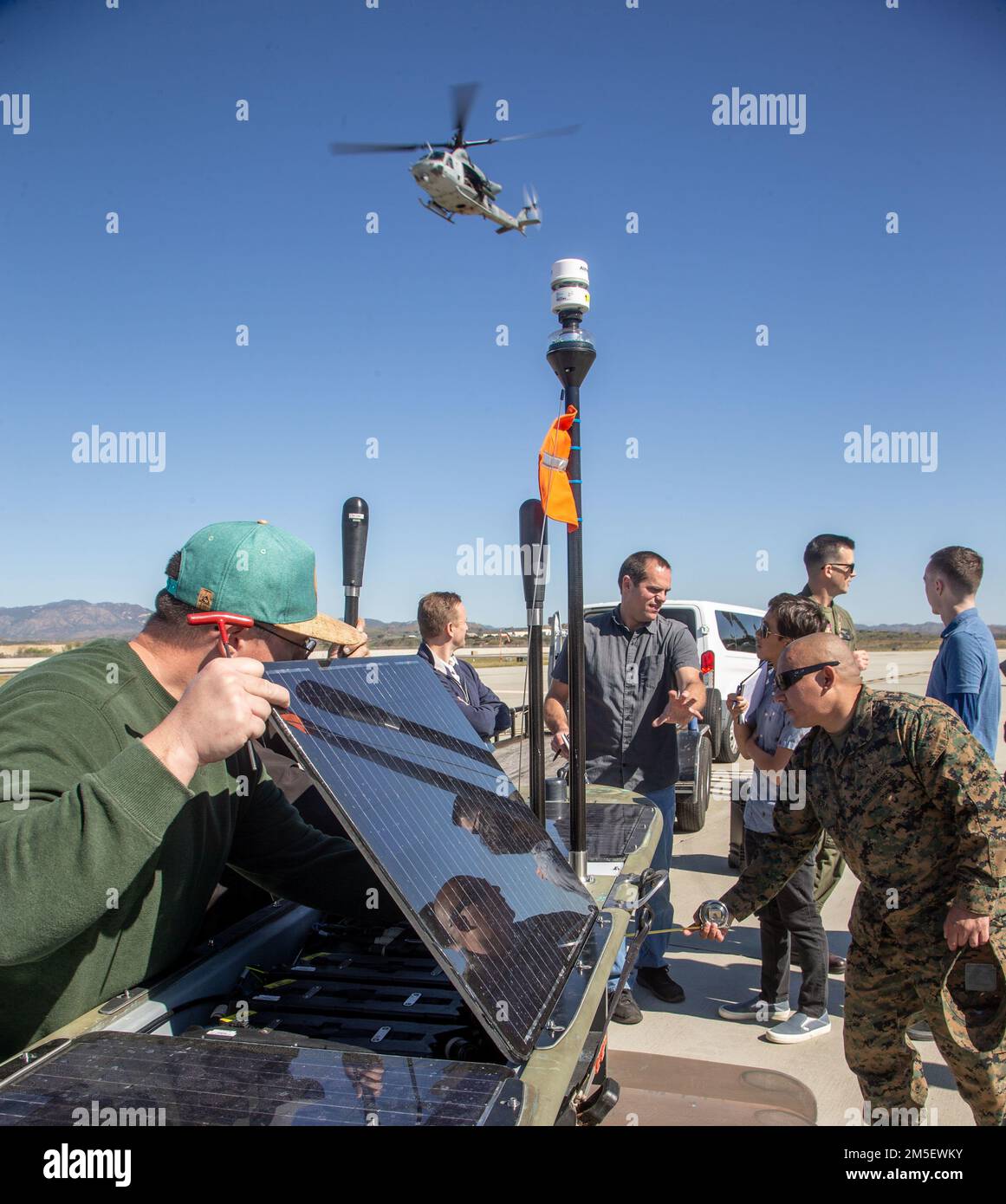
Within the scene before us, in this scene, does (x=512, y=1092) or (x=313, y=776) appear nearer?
(x=512, y=1092)

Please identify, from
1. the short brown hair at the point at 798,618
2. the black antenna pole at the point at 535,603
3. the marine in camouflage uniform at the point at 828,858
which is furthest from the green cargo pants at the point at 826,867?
the black antenna pole at the point at 535,603

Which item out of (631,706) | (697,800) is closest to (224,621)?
(631,706)

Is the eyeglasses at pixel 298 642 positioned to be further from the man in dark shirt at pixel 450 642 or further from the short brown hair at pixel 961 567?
the short brown hair at pixel 961 567

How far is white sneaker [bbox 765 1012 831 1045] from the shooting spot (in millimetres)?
4199

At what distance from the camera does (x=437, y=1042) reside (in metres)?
1.69

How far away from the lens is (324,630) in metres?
2.25

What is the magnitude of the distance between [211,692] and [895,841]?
2448mm

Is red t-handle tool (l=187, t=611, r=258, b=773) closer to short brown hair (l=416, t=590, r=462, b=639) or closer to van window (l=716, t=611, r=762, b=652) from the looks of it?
short brown hair (l=416, t=590, r=462, b=639)

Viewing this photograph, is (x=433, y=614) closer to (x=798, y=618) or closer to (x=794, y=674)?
(x=798, y=618)

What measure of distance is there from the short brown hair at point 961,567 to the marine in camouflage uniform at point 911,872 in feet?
5.59

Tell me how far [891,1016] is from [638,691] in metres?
2.38
